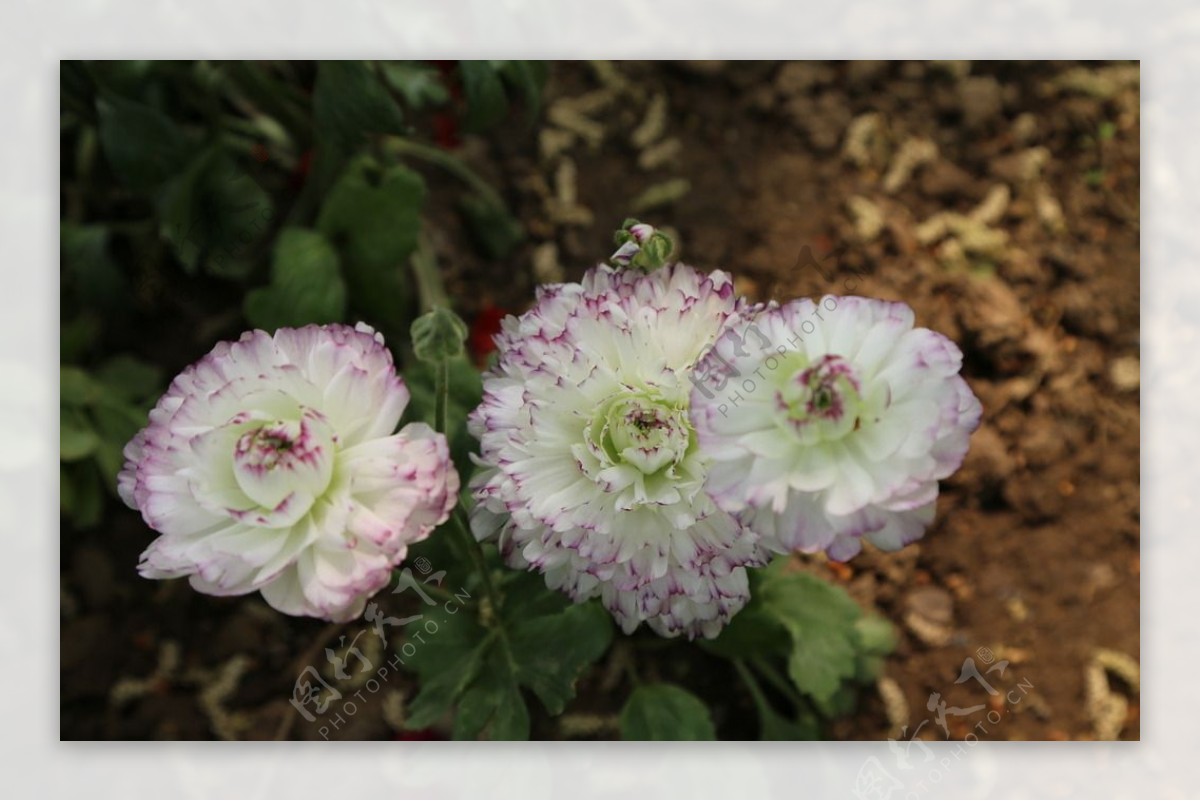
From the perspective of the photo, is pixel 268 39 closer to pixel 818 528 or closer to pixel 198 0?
pixel 198 0

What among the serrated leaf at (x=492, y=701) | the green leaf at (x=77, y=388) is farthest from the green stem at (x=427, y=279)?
the serrated leaf at (x=492, y=701)

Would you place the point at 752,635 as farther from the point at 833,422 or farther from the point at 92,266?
the point at 92,266

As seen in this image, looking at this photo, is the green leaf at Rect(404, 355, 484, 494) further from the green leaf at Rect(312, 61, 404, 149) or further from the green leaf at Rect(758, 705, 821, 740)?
the green leaf at Rect(758, 705, 821, 740)

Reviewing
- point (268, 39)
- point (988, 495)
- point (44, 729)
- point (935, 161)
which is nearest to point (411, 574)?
point (44, 729)

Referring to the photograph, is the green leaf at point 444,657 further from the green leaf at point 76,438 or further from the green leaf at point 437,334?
the green leaf at point 76,438

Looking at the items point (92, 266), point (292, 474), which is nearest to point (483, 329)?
point (92, 266)

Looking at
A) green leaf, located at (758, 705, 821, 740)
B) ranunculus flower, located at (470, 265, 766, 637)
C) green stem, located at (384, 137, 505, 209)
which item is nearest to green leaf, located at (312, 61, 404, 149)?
green stem, located at (384, 137, 505, 209)
